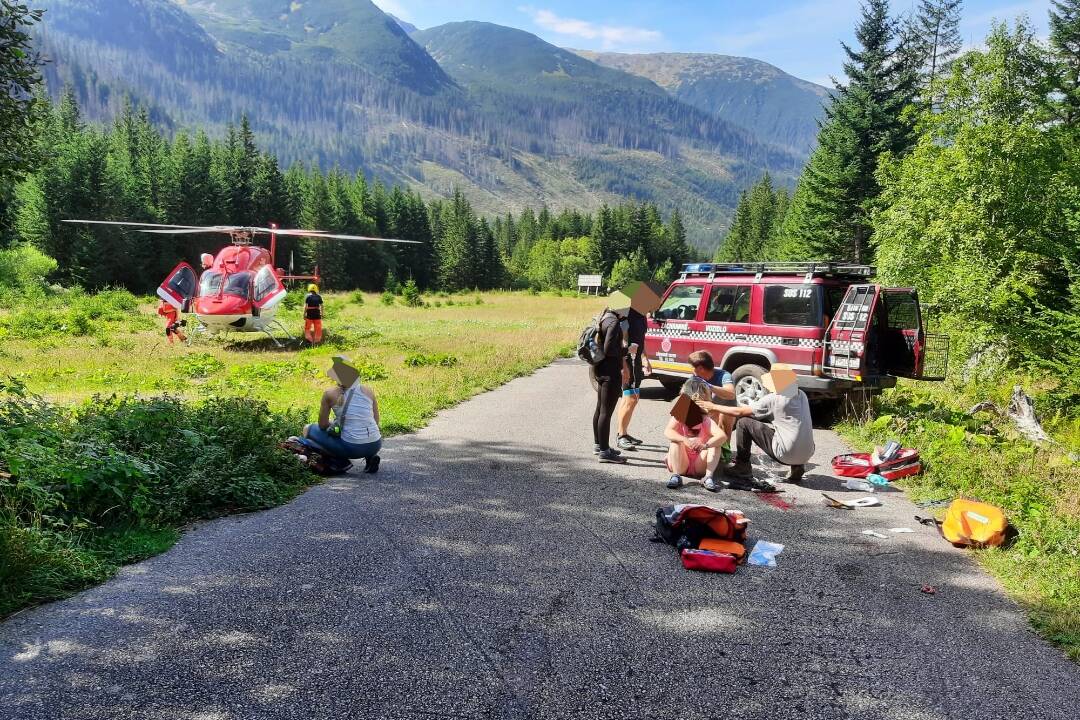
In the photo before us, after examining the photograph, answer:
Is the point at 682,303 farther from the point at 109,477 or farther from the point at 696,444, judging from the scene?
the point at 109,477

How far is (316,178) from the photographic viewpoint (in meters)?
73.7

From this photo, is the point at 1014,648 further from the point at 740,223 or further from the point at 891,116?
the point at 740,223

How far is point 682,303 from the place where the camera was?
11.9m

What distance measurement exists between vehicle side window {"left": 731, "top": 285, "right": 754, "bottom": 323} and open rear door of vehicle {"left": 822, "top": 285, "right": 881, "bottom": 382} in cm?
143

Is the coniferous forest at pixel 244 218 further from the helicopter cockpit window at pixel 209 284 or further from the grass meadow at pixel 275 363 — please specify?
the helicopter cockpit window at pixel 209 284

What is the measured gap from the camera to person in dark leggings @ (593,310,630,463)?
770 centimetres

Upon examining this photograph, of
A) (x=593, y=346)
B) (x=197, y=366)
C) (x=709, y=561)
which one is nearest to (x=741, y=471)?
(x=593, y=346)

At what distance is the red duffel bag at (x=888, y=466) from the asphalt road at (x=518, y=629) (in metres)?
1.45

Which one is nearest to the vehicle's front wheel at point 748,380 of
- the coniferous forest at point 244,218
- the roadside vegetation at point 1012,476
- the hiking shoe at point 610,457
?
the roadside vegetation at point 1012,476

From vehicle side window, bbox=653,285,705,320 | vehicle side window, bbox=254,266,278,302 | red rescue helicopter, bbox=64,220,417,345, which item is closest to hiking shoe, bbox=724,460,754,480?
vehicle side window, bbox=653,285,705,320

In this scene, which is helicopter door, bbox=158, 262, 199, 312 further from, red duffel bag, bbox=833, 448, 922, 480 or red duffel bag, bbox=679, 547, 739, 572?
red duffel bag, bbox=679, 547, 739, 572

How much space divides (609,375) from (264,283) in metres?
13.9

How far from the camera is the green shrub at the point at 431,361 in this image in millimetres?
15356

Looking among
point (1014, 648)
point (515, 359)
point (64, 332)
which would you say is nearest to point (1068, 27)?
point (515, 359)
